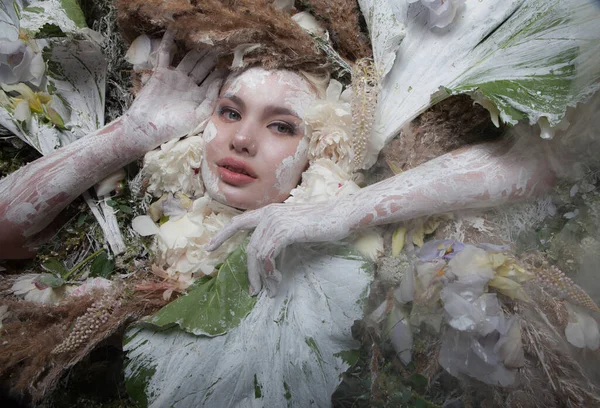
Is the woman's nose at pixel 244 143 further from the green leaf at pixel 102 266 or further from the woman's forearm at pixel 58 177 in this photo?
the green leaf at pixel 102 266

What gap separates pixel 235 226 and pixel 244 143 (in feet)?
0.83

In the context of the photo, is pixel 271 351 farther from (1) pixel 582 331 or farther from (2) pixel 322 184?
(1) pixel 582 331

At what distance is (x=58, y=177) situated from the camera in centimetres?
143

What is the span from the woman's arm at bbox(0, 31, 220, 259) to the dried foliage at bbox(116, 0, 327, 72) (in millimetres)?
104

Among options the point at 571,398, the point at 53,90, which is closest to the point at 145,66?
the point at 53,90

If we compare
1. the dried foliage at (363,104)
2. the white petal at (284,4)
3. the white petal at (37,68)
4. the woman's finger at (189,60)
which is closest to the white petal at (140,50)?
the woman's finger at (189,60)

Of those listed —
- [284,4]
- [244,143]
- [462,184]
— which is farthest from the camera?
[284,4]

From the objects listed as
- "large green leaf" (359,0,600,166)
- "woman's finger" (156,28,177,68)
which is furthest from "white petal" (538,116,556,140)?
"woman's finger" (156,28,177,68)

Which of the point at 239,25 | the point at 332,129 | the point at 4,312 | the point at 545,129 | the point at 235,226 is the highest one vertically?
the point at 545,129

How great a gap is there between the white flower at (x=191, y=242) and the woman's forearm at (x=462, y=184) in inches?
15.7

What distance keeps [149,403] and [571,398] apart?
38.0 inches

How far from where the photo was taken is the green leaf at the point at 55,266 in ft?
4.91

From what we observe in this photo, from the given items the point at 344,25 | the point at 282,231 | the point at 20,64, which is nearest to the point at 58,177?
the point at 20,64

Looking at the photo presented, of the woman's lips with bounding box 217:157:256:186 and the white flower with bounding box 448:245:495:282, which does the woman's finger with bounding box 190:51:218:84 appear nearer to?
the woman's lips with bounding box 217:157:256:186
